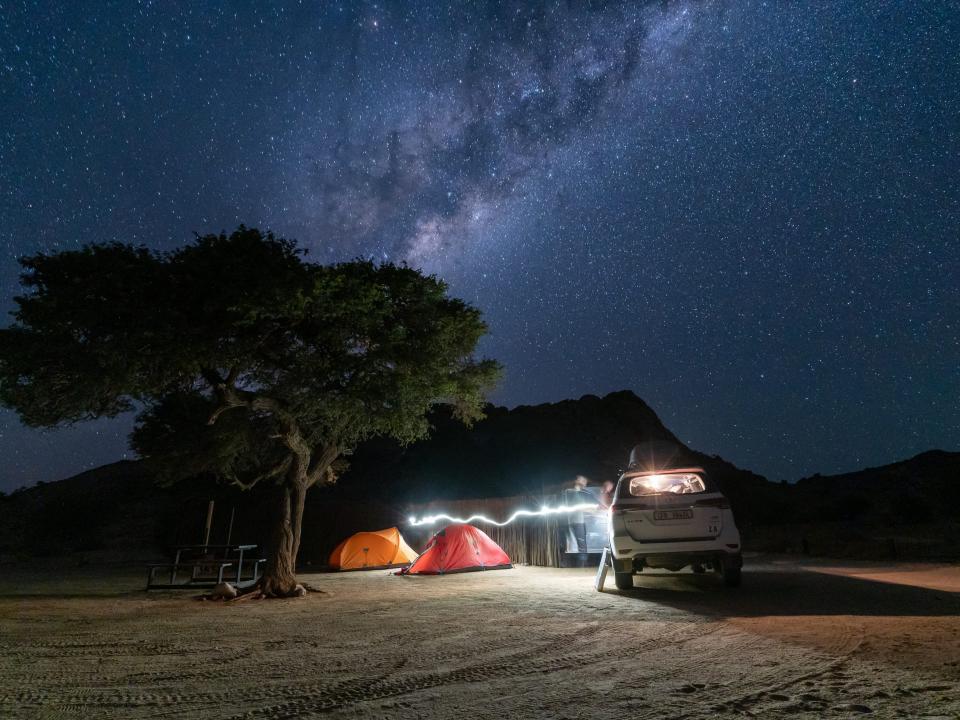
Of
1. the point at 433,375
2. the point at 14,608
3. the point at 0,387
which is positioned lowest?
the point at 14,608

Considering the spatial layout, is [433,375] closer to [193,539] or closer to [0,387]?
[0,387]

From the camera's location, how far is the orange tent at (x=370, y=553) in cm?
2038

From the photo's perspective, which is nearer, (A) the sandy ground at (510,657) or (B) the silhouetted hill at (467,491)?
(A) the sandy ground at (510,657)

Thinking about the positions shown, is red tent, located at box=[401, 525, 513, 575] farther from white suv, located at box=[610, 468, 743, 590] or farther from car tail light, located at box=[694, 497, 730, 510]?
car tail light, located at box=[694, 497, 730, 510]

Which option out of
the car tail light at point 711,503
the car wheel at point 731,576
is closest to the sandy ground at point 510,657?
the car wheel at point 731,576

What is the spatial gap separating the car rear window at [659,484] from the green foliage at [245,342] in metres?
5.10

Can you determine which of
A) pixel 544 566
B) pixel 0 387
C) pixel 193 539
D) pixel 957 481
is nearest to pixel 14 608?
pixel 0 387

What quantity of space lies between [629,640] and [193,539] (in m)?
28.1

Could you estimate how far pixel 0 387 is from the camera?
11031 millimetres

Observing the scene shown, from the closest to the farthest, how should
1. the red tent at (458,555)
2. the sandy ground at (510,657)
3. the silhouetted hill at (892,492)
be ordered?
the sandy ground at (510,657), the red tent at (458,555), the silhouetted hill at (892,492)

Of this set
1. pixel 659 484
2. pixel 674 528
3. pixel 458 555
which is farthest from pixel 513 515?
pixel 674 528

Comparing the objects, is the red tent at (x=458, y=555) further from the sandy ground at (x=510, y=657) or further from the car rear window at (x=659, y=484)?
the car rear window at (x=659, y=484)

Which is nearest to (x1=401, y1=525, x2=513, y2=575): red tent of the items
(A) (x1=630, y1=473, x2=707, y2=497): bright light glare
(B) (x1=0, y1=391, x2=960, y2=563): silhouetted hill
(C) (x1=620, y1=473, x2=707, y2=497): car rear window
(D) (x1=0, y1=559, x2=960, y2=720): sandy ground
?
(D) (x1=0, y1=559, x2=960, y2=720): sandy ground

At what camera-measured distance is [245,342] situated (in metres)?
11.7
